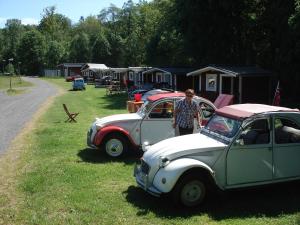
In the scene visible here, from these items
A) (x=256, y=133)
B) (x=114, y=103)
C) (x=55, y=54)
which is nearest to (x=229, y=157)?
(x=256, y=133)

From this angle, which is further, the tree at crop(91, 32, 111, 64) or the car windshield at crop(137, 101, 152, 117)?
the tree at crop(91, 32, 111, 64)

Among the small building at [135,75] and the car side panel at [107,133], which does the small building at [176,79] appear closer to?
the small building at [135,75]

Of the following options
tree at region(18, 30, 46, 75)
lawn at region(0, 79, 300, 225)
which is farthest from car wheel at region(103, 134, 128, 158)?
tree at region(18, 30, 46, 75)

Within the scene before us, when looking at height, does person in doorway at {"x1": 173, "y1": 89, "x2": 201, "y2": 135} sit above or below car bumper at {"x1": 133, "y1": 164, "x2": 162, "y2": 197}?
above

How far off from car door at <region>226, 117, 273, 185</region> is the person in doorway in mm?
2343

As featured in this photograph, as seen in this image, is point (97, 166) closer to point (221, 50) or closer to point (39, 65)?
point (221, 50)

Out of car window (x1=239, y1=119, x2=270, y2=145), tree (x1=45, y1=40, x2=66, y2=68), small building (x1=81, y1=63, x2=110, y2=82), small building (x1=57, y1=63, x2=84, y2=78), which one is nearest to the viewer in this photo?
car window (x1=239, y1=119, x2=270, y2=145)

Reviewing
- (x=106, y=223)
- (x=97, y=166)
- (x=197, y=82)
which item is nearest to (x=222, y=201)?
(x=106, y=223)

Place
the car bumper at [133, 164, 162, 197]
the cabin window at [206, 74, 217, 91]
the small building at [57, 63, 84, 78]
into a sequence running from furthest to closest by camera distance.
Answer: the small building at [57, 63, 84, 78]
the cabin window at [206, 74, 217, 91]
the car bumper at [133, 164, 162, 197]

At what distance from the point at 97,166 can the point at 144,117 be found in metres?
1.92

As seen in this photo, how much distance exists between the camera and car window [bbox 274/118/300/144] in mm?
8570

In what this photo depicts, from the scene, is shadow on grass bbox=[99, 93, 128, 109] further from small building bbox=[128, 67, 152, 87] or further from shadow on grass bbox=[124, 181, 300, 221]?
shadow on grass bbox=[124, 181, 300, 221]

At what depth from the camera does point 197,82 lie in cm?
3828

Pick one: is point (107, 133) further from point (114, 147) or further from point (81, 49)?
point (81, 49)
